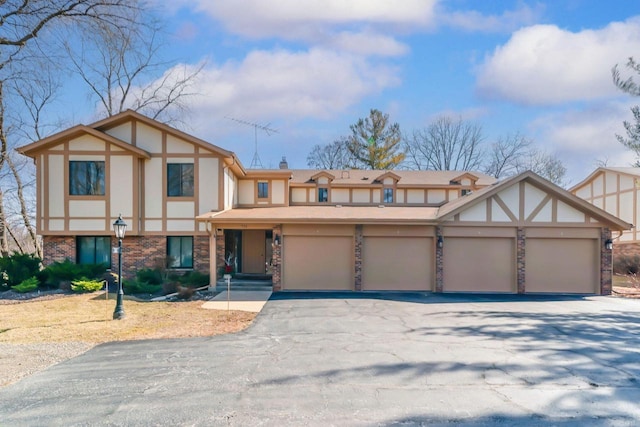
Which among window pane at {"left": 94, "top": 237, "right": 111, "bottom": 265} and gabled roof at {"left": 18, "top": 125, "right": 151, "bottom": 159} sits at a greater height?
gabled roof at {"left": 18, "top": 125, "right": 151, "bottom": 159}

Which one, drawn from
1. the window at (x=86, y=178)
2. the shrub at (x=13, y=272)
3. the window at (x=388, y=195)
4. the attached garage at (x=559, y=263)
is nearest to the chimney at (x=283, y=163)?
the window at (x=388, y=195)

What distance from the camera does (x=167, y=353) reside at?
7.72 meters

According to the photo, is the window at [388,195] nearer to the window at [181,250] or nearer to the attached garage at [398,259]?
the attached garage at [398,259]

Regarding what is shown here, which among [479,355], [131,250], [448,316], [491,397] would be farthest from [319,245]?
[491,397]

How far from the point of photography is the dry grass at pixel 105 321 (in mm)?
9289

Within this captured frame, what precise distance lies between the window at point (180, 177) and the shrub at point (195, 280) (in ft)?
11.0

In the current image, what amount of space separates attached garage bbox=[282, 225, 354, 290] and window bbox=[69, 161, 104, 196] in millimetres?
7929

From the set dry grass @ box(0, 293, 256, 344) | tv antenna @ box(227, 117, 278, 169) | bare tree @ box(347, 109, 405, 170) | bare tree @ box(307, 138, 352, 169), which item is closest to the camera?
dry grass @ box(0, 293, 256, 344)

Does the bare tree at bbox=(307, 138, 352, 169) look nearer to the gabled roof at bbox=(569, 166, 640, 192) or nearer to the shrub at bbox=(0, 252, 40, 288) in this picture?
the gabled roof at bbox=(569, 166, 640, 192)

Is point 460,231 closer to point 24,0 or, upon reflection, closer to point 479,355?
point 479,355

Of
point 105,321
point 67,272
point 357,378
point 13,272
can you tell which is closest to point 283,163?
point 67,272

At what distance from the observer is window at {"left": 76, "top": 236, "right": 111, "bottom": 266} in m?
17.4

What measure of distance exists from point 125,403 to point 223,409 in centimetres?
134

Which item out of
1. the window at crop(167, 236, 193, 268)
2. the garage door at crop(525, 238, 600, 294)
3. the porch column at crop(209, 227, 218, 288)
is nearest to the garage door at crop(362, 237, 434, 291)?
the garage door at crop(525, 238, 600, 294)
